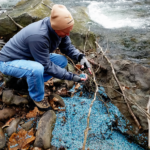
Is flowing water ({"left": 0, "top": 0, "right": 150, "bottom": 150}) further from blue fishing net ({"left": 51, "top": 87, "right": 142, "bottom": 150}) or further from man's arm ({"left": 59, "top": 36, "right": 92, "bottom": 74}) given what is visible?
man's arm ({"left": 59, "top": 36, "right": 92, "bottom": 74})

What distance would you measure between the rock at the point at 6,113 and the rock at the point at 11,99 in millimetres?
128

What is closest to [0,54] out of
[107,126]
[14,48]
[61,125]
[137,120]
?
[14,48]

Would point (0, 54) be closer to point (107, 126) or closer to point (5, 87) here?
point (5, 87)

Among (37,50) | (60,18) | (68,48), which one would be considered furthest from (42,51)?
(68,48)

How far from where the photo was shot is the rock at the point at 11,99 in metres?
2.61

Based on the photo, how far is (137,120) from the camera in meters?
2.46

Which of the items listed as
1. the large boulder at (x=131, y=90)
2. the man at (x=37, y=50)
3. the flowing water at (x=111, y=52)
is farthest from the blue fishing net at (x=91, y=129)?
the man at (x=37, y=50)

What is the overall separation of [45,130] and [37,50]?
1.22 meters

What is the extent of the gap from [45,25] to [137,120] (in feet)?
7.04

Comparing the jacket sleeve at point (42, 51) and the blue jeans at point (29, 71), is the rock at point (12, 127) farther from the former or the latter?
the jacket sleeve at point (42, 51)

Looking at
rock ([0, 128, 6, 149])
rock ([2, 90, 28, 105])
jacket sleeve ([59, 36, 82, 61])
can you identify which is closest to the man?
rock ([2, 90, 28, 105])

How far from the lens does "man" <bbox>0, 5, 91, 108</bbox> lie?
6.91ft

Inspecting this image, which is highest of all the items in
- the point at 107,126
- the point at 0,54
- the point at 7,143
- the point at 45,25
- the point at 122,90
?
the point at 45,25

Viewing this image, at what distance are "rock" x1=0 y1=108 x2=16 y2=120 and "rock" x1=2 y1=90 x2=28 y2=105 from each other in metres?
0.13
